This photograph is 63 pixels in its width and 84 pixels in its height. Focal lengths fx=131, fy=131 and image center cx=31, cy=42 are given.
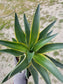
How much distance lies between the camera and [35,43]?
1131 mm

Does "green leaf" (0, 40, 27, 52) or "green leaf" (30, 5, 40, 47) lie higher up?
"green leaf" (30, 5, 40, 47)

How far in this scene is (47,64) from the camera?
3.38 feet

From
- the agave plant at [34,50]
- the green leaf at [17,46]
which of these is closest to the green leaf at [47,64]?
the agave plant at [34,50]

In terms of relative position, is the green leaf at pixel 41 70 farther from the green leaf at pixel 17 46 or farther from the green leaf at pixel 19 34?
the green leaf at pixel 19 34

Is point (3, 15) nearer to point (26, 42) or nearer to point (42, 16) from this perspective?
point (42, 16)

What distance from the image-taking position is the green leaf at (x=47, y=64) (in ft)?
3.22

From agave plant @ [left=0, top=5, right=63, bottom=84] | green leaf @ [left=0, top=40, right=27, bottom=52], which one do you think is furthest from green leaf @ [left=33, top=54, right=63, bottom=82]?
green leaf @ [left=0, top=40, right=27, bottom=52]

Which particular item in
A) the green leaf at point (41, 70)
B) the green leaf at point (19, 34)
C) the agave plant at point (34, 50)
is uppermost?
the green leaf at point (19, 34)

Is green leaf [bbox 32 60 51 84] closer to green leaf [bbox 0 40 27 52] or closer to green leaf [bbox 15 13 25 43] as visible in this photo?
green leaf [bbox 0 40 27 52]

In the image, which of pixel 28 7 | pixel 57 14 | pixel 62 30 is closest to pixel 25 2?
pixel 28 7

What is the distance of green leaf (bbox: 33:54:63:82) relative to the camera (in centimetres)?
98

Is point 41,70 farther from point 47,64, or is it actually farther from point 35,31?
point 35,31

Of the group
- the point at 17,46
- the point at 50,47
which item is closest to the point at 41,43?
the point at 50,47

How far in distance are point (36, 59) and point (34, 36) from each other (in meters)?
0.21
